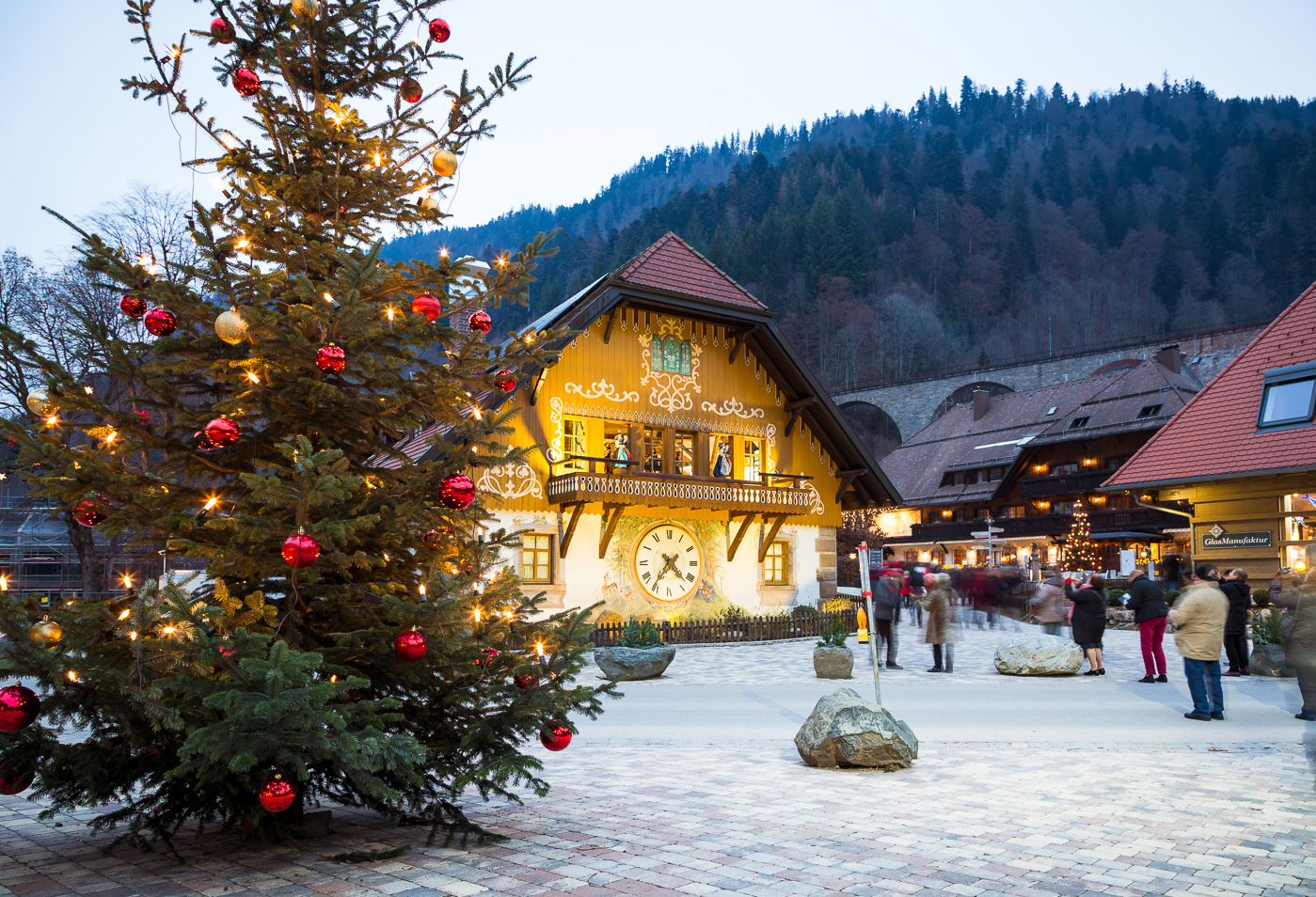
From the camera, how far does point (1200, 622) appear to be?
36.4 feet

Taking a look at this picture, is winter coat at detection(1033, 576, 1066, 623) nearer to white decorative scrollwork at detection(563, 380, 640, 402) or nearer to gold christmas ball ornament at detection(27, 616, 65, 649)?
white decorative scrollwork at detection(563, 380, 640, 402)

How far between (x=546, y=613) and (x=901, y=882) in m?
17.6

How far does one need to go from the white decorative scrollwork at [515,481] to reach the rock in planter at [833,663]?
8462mm

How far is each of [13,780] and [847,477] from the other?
78.2ft

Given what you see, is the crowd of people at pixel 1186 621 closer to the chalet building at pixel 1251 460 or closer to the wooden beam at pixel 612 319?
the chalet building at pixel 1251 460

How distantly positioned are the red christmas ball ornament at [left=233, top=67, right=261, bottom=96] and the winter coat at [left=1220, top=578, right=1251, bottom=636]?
48.0 feet

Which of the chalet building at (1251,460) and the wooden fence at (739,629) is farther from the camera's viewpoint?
the wooden fence at (739,629)

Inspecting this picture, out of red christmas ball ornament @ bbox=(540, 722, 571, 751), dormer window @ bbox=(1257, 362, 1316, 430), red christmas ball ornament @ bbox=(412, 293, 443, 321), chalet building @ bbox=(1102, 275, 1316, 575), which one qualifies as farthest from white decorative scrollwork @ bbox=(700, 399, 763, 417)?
red christmas ball ornament @ bbox=(540, 722, 571, 751)

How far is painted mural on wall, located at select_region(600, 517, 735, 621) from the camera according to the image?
23344 mm

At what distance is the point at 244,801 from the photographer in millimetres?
5180

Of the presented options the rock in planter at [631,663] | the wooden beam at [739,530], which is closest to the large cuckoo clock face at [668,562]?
the wooden beam at [739,530]

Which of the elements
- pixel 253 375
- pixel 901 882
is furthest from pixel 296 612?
pixel 901 882

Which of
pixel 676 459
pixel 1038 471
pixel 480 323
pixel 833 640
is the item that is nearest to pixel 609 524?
pixel 676 459

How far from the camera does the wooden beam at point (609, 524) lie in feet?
74.8
